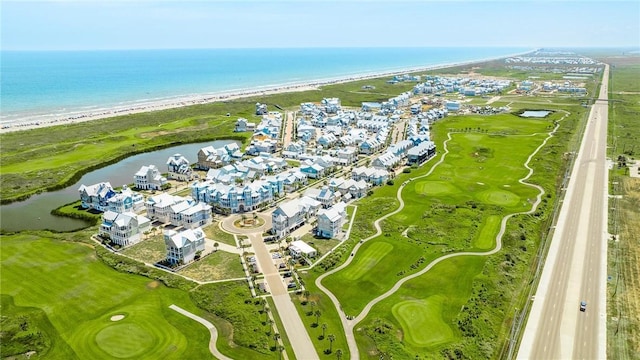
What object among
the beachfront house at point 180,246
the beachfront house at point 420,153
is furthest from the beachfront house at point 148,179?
the beachfront house at point 420,153

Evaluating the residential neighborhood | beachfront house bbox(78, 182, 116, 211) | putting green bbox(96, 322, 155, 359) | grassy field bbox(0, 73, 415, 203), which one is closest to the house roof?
the residential neighborhood

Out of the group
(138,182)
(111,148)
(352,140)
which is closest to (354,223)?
(138,182)

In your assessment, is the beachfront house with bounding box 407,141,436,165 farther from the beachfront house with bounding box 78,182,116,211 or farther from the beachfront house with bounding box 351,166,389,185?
the beachfront house with bounding box 78,182,116,211

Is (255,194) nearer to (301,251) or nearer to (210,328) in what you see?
(301,251)

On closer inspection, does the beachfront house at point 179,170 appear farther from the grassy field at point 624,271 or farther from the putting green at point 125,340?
the grassy field at point 624,271

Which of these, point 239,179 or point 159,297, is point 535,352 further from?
point 239,179
